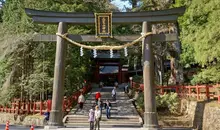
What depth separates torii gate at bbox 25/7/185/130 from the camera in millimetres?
13562

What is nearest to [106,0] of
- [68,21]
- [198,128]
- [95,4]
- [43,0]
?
[95,4]

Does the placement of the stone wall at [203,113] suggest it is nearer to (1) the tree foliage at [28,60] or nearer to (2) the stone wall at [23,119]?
(1) the tree foliage at [28,60]

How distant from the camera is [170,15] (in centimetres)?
1423

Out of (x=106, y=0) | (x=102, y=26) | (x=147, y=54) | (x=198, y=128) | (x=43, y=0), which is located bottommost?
(x=198, y=128)

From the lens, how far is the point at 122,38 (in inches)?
579

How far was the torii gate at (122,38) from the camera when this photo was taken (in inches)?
534

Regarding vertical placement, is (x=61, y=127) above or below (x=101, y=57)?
below

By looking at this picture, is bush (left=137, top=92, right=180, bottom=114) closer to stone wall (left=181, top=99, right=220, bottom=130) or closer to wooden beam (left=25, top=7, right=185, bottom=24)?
stone wall (left=181, top=99, right=220, bottom=130)

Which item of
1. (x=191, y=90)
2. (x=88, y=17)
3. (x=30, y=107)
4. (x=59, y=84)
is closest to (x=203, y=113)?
(x=191, y=90)

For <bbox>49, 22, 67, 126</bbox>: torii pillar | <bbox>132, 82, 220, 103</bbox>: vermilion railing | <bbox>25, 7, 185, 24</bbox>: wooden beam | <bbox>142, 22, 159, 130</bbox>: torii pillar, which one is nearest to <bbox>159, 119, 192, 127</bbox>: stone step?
<bbox>132, 82, 220, 103</bbox>: vermilion railing

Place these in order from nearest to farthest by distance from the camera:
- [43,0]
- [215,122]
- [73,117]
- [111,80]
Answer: [215,122]
[73,117]
[43,0]
[111,80]

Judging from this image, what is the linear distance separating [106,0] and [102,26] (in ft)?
46.8

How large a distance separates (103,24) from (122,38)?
4.41 feet

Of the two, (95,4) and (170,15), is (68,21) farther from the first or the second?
(95,4)
